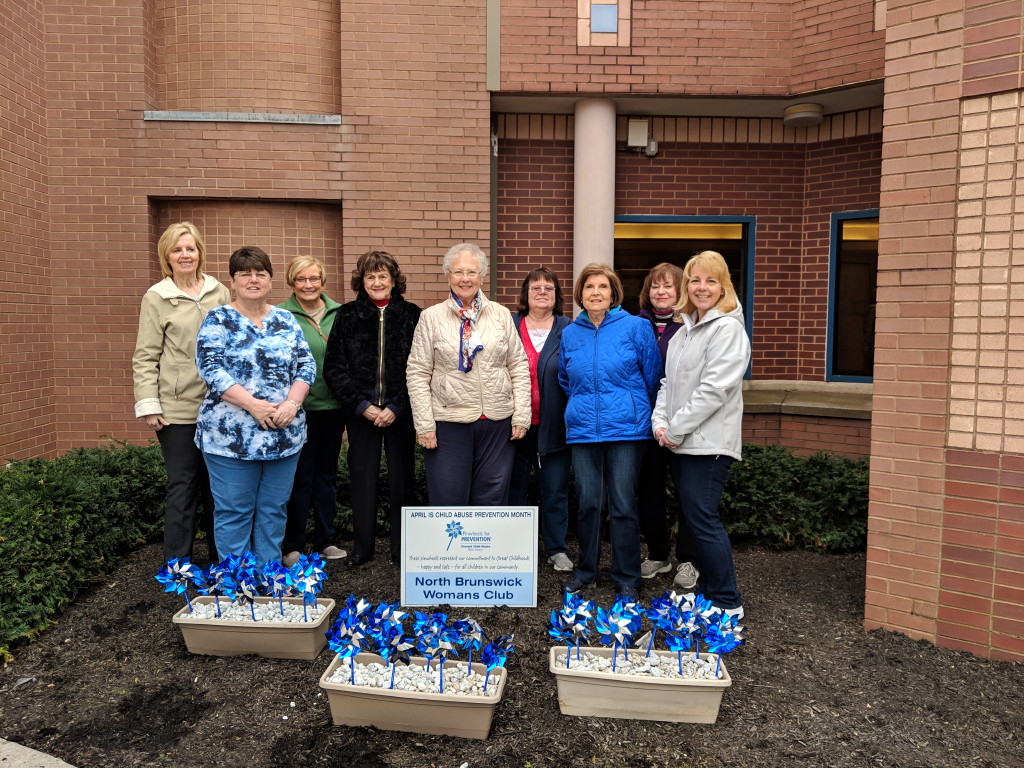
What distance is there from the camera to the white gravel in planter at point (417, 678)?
2965 millimetres

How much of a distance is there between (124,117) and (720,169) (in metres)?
5.95

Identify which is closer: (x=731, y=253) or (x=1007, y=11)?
(x=1007, y=11)

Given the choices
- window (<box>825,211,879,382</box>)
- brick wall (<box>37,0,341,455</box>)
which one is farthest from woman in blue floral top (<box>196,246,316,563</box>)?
window (<box>825,211,879,382</box>)

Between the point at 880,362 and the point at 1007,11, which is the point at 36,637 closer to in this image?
the point at 880,362

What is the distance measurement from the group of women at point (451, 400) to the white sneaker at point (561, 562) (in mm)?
13

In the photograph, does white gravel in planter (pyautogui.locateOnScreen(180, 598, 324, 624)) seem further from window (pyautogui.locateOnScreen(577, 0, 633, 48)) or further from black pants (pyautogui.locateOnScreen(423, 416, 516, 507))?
window (pyautogui.locateOnScreen(577, 0, 633, 48))

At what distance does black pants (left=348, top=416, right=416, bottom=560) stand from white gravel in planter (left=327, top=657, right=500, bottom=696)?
63.3 inches

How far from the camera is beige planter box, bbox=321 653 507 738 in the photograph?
2.88m

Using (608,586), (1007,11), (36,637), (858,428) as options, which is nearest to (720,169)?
(858,428)

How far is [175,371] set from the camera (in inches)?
166

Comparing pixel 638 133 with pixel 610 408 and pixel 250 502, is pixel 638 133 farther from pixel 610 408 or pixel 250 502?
pixel 250 502

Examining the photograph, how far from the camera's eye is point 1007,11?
337 cm

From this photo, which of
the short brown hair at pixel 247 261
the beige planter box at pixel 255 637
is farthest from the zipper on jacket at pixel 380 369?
the beige planter box at pixel 255 637

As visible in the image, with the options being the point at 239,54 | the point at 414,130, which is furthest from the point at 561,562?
the point at 239,54
